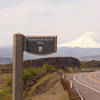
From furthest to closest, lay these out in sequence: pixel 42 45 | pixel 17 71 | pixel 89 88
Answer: pixel 89 88, pixel 42 45, pixel 17 71

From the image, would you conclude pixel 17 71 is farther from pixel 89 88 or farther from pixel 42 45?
pixel 89 88

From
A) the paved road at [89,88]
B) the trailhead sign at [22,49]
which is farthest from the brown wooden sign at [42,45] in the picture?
the paved road at [89,88]

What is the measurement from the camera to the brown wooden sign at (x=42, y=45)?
10531mm

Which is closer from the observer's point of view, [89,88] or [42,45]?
[42,45]

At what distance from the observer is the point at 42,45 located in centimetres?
1055

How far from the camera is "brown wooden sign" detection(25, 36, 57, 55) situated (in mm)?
10531

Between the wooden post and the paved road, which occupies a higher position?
the wooden post

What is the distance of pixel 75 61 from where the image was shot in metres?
121

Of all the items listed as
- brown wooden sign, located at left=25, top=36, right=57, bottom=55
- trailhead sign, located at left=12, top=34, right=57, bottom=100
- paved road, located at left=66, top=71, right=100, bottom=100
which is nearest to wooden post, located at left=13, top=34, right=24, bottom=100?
trailhead sign, located at left=12, top=34, right=57, bottom=100

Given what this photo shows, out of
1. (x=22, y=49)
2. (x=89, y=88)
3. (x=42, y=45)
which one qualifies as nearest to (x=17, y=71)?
(x=22, y=49)

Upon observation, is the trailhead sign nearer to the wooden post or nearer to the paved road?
the wooden post

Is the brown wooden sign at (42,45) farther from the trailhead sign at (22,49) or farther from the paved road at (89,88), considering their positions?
the paved road at (89,88)

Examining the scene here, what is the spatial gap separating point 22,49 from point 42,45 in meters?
0.69

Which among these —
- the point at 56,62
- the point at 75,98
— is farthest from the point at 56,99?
the point at 56,62
